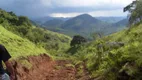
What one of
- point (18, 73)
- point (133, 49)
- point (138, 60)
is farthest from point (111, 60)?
point (18, 73)

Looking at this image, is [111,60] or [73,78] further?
[73,78]

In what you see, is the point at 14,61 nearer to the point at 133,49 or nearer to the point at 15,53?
the point at 15,53

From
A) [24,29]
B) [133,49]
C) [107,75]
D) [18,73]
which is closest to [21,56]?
[18,73]

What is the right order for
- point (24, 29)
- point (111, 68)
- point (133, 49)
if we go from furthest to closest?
1. point (24, 29)
2. point (111, 68)
3. point (133, 49)

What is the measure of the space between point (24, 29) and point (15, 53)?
42.5 metres

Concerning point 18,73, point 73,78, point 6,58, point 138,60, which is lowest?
point 73,78

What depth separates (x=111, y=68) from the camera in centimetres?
1856

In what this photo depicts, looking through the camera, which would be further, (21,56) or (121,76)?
(21,56)

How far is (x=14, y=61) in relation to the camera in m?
23.1

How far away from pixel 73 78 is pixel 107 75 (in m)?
8.25

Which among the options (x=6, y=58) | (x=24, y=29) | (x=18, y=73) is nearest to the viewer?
(x=6, y=58)

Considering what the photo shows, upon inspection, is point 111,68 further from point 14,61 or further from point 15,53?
point 15,53

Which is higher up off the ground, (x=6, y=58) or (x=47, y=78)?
(x=6, y=58)

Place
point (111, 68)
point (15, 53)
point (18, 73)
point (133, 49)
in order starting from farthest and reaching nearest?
point (15, 53) → point (18, 73) → point (111, 68) → point (133, 49)
